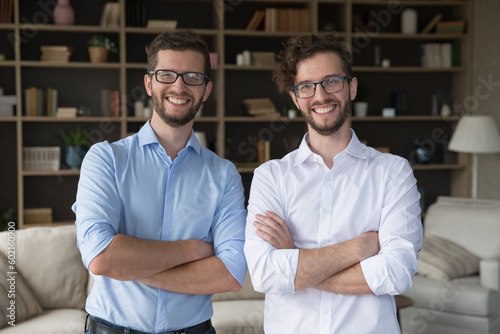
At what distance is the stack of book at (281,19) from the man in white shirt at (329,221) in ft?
12.4

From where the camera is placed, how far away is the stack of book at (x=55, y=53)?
5.30m

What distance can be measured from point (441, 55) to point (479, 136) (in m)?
1.00

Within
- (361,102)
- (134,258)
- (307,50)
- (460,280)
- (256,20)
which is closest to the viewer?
(134,258)

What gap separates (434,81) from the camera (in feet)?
20.8

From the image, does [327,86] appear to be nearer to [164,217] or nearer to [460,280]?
[164,217]

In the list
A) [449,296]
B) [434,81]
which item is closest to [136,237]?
[449,296]

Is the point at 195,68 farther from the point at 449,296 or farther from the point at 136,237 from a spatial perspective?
the point at 449,296

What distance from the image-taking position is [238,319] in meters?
3.27

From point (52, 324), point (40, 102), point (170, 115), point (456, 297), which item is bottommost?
point (456, 297)

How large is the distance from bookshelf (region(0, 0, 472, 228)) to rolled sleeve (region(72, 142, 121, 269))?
3.67 meters

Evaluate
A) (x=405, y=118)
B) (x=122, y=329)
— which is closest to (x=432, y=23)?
(x=405, y=118)

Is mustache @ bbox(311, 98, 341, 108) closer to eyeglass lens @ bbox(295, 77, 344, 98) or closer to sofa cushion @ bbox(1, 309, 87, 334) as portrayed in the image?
eyeglass lens @ bbox(295, 77, 344, 98)

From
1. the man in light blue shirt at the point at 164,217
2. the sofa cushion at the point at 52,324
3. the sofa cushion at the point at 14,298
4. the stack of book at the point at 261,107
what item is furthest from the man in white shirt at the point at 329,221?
the stack of book at the point at 261,107

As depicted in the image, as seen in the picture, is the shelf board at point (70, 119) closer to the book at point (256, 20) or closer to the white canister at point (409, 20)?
the book at point (256, 20)
